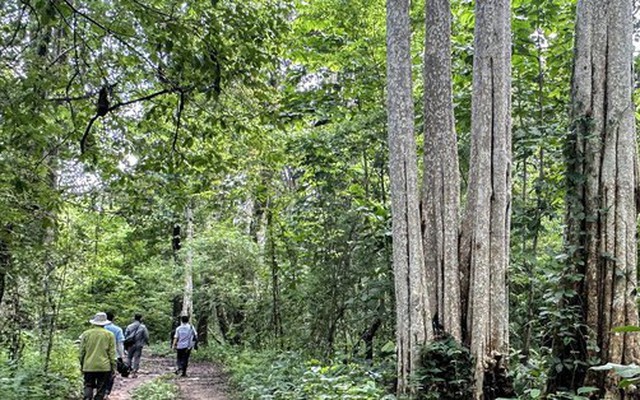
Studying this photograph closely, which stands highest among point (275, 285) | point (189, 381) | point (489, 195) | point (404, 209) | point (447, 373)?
point (489, 195)

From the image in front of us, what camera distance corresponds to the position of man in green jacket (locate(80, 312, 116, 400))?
7797 millimetres

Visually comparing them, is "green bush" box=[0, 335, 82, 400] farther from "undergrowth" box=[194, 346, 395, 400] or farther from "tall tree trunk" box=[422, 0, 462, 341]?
"tall tree trunk" box=[422, 0, 462, 341]

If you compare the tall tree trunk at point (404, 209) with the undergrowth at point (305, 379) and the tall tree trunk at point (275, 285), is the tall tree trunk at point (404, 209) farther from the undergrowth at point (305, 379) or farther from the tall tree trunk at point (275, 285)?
the tall tree trunk at point (275, 285)

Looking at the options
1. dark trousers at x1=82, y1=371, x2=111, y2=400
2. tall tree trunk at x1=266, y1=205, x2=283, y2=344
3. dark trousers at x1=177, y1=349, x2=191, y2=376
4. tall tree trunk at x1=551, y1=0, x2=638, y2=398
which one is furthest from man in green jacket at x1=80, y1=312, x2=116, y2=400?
tall tree trunk at x1=551, y1=0, x2=638, y2=398

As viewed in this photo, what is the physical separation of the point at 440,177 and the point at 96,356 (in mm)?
5820

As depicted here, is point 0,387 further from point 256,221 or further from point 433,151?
point 256,221

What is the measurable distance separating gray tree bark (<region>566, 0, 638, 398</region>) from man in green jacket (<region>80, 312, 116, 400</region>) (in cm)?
656

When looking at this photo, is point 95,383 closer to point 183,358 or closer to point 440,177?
point 183,358

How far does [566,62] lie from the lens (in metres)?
7.84

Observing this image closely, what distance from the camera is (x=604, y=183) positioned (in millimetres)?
5082

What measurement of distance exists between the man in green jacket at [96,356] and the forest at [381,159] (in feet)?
2.84

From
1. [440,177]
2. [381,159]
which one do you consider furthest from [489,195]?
[381,159]

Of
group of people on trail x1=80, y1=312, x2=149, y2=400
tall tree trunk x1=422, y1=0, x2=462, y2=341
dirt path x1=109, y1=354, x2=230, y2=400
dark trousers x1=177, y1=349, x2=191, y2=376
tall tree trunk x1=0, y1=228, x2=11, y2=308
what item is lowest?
dirt path x1=109, y1=354, x2=230, y2=400

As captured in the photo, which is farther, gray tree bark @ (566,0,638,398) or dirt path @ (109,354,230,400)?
dirt path @ (109,354,230,400)
